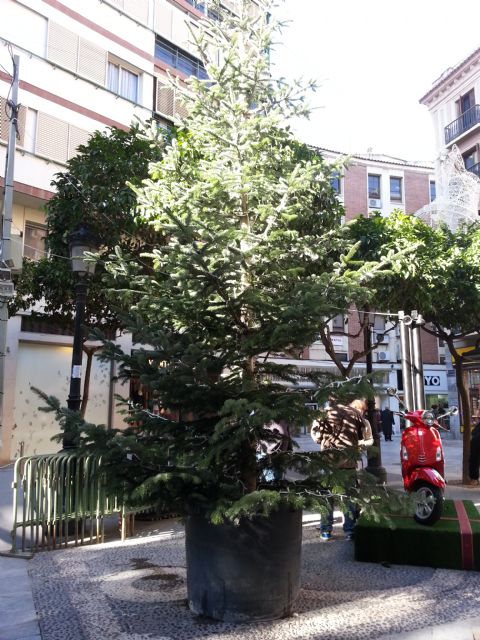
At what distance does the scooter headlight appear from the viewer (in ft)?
21.7

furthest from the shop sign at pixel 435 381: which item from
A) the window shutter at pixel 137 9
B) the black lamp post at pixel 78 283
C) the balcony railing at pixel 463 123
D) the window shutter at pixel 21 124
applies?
the black lamp post at pixel 78 283

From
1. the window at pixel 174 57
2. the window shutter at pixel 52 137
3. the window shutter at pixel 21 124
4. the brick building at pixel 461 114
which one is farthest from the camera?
the brick building at pixel 461 114

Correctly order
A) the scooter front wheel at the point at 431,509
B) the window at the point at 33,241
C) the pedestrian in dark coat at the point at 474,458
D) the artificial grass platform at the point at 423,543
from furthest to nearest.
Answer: the window at the point at 33,241 → the pedestrian in dark coat at the point at 474,458 → the scooter front wheel at the point at 431,509 → the artificial grass platform at the point at 423,543

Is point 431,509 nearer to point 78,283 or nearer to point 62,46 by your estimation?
point 78,283

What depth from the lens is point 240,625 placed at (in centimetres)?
417

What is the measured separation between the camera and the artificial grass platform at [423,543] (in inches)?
219

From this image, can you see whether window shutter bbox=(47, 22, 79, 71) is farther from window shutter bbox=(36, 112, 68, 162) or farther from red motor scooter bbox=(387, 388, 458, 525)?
red motor scooter bbox=(387, 388, 458, 525)

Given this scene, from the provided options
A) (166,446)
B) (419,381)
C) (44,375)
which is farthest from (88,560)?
(44,375)

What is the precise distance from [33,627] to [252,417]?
222 cm

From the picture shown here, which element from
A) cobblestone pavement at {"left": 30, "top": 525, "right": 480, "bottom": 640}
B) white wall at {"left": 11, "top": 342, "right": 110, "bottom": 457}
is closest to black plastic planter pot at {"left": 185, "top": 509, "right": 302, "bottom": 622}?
cobblestone pavement at {"left": 30, "top": 525, "right": 480, "bottom": 640}

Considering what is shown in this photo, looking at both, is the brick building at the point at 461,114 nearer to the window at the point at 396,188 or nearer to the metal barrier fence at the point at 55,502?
the window at the point at 396,188

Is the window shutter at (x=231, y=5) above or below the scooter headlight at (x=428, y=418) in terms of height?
above

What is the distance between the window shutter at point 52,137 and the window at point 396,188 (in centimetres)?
2702

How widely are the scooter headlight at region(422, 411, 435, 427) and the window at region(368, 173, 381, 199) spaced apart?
34.8 meters
